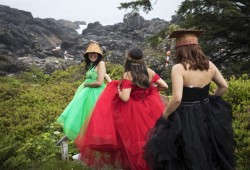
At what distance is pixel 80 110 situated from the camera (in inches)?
240

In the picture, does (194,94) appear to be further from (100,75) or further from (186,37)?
(100,75)

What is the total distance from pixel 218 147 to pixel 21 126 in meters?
6.36

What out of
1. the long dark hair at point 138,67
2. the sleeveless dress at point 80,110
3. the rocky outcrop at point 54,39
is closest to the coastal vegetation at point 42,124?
the sleeveless dress at point 80,110

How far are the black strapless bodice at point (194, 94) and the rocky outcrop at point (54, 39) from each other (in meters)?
21.8

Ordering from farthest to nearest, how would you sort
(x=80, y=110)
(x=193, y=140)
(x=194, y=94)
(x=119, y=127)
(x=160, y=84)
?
(x=80, y=110)
(x=160, y=84)
(x=119, y=127)
(x=194, y=94)
(x=193, y=140)

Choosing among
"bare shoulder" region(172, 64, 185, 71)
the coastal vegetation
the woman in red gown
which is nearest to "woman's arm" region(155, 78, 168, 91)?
the woman in red gown

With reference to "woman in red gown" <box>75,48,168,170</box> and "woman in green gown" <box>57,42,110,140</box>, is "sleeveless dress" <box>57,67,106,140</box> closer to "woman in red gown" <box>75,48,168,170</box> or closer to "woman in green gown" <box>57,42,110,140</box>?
"woman in green gown" <box>57,42,110,140</box>

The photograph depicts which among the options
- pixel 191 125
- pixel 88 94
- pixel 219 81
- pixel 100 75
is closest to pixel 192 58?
pixel 219 81

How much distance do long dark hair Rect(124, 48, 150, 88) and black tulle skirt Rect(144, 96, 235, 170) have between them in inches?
43.3

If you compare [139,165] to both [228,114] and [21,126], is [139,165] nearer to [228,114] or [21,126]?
[228,114]

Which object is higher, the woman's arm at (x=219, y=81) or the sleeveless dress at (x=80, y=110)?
the woman's arm at (x=219, y=81)

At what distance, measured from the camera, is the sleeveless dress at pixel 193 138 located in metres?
3.76

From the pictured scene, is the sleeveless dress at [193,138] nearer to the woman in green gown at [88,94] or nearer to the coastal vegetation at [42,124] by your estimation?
the coastal vegetation at [42,124]

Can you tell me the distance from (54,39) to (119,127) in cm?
5562
